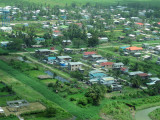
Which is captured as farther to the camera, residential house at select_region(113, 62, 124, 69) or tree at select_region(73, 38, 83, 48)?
tree at select_region(73, 38, 83, 48)

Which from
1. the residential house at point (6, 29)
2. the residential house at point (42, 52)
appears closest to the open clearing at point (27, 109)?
the residential house at point (42, 52)

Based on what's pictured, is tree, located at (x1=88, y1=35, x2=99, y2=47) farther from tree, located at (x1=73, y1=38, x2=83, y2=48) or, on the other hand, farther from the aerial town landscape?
tree, located at (x1=73, y1=38, x2=83, y2=48)

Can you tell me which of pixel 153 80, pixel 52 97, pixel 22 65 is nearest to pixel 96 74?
pixel 153 80

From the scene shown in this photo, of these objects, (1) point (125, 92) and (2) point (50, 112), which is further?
(1) point (125, 92)

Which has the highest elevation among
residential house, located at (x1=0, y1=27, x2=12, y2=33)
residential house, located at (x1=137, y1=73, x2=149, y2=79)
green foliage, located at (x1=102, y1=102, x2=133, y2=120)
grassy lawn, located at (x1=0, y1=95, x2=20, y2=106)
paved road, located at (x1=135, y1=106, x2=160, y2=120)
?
residential house, located at (x1=0, y1=27, x2=12, y2=33)

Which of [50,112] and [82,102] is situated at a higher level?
[50,112]

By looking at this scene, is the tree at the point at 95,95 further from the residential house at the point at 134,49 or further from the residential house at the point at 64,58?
the residential house at the point at 134,49

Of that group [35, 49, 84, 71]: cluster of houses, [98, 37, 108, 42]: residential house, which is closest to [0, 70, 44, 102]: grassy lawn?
[35, 49, 84, 71]: cluster of houses

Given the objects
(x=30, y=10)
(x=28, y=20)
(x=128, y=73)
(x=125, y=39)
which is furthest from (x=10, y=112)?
(x=30, y=10)

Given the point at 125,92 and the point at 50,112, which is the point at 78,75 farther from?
the point at 50,112
